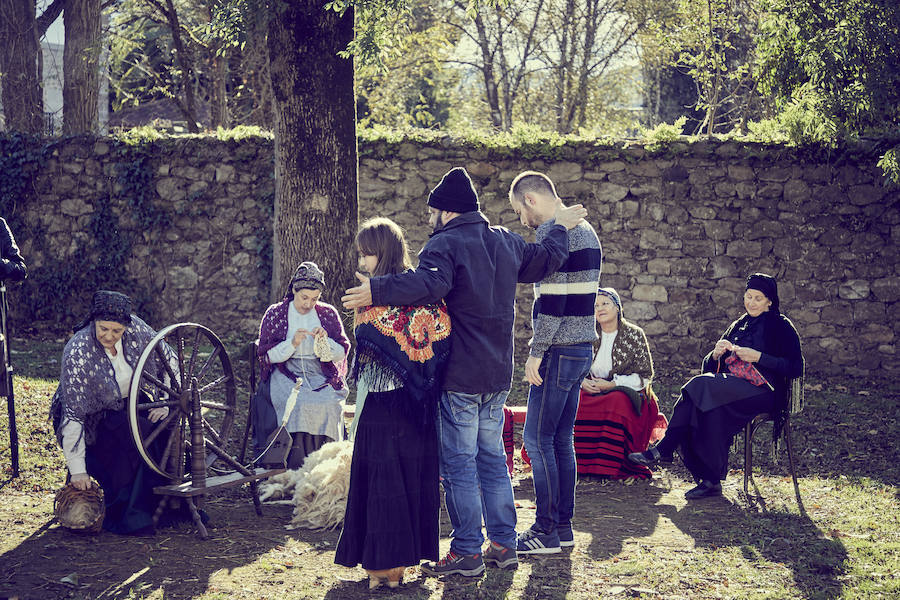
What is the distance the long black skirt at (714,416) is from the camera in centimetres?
609

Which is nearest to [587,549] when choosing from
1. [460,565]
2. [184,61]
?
[460,565]

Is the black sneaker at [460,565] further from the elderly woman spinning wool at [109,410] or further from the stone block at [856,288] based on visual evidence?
the stone block at [856,288]

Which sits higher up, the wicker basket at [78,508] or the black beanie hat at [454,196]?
the black beanie hat at [454,196]

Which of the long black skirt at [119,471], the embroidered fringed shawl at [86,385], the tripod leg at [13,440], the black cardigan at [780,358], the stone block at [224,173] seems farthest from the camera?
the stone block at [224,173]

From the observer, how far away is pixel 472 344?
425cm

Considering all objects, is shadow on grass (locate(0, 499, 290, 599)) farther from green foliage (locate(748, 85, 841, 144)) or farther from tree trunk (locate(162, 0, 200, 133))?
tree trunk (locate(162, 0, 200, 133))

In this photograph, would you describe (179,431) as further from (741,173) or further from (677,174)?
(741,173)

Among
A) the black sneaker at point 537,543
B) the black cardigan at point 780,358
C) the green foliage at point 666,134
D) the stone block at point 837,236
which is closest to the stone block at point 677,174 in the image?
the green foliage at point 666,134

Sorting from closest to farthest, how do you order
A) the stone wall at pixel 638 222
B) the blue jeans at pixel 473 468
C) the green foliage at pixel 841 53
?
1. the blue jeans at pixel 473 468
2. the green foliage at pixel 841 53
3. the stone wall at pixel 638 222

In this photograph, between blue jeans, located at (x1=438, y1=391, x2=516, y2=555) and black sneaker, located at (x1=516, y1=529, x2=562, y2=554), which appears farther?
black sneaker, located at (x1=516, y1=529, x2=562, y2=554)

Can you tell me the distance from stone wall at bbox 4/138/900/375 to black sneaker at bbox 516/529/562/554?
613cm

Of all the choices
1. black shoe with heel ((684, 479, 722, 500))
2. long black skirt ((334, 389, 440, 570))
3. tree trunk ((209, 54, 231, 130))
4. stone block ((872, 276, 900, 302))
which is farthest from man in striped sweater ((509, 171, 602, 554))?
tree trunk ((209, 54, 231, 130))

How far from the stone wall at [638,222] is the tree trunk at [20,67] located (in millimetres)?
2743

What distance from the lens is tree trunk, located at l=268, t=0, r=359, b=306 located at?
8008 millimetres
